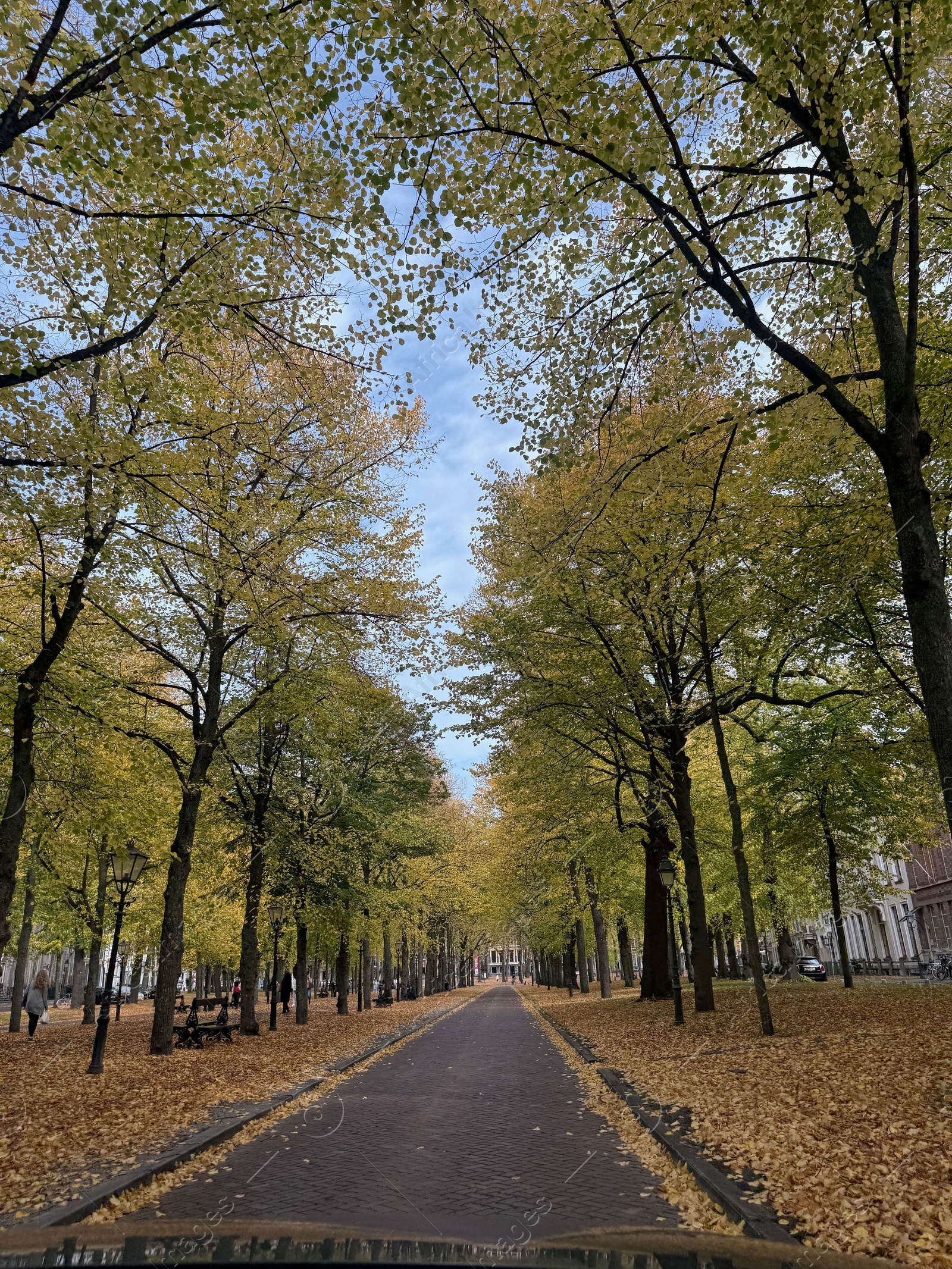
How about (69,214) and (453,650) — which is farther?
(453,650)

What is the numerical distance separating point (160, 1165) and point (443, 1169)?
2.47 meters

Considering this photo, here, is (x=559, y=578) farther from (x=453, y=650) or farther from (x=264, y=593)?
(x=453, y=650)

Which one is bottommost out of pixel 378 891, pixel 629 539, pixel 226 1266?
pixel 226 1266

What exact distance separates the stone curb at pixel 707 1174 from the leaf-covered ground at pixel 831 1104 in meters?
0.17

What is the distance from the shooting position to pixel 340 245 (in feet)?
27.5

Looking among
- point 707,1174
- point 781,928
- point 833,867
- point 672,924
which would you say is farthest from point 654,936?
point 707,1174

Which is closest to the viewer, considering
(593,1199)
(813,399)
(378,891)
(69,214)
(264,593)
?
(593,1199)

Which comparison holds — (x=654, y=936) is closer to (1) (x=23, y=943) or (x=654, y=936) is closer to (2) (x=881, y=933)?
(1) (x=23, y=943)

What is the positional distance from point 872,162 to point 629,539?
18.5 ft

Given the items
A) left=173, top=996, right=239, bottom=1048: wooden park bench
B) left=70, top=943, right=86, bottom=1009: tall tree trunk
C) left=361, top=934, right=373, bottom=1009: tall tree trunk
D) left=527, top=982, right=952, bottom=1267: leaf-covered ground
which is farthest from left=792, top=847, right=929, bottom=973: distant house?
left=70, top=943, right=86, bottom=1009: tall tree trunk

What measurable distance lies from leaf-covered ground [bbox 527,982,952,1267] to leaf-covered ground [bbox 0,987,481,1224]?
17.6 ft

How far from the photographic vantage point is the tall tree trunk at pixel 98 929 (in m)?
26.6

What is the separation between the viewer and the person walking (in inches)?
865

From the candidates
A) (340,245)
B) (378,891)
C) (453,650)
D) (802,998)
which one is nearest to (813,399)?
(340,245)
